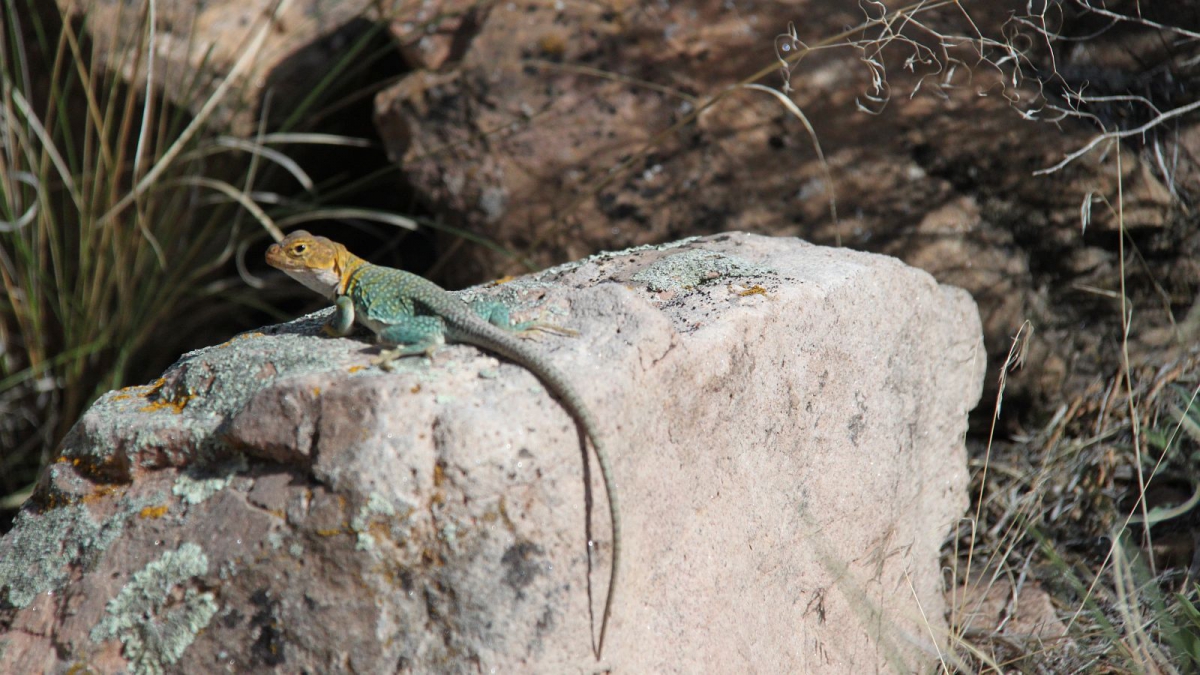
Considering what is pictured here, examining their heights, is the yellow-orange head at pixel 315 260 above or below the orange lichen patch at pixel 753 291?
above

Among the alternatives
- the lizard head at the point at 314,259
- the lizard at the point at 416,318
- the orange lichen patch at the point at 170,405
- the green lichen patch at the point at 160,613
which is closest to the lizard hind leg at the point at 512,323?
the lizard at the point at 416,318

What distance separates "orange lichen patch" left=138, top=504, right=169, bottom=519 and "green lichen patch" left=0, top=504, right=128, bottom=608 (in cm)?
5

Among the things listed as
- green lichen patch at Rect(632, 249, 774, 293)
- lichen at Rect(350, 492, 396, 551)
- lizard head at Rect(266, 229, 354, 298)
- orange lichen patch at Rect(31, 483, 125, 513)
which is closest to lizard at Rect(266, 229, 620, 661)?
Answer: lizard head at Rect(266, 229, 354, 298)

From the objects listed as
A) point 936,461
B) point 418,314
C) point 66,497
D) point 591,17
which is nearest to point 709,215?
point 591,17

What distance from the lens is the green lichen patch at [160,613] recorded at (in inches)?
81.5

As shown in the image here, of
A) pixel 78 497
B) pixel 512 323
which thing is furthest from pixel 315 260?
pixel 78 497

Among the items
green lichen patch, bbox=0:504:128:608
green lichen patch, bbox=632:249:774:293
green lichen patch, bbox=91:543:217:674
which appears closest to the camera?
green lichen patch, bbox=91:543:217:674

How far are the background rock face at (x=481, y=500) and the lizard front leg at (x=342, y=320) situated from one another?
0.33ft

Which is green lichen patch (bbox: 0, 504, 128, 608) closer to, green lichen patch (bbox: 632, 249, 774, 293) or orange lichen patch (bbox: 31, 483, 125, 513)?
orange lichen patch (bbox: 31, 483, 125, 513)

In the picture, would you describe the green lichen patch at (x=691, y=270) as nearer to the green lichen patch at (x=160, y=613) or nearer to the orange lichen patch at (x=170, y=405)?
the orange lichen patch at (x=170, y=405)

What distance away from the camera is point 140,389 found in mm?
2516

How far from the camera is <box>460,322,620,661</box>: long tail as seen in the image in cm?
200

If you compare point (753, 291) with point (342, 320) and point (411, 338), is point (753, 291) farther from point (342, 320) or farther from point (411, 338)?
point (342, 320)

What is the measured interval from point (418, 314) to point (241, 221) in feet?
10.1
